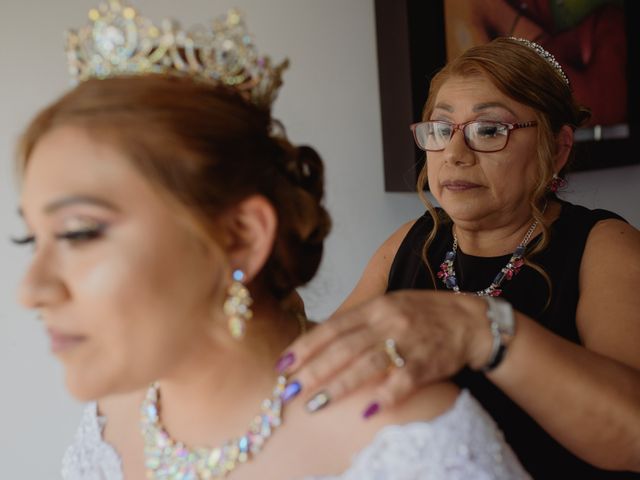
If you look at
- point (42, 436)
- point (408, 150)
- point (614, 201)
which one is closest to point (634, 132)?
point (614, 201)

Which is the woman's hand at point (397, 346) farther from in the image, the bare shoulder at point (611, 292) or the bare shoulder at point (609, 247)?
the bare shoulder at point (609, 247)

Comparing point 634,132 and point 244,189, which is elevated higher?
point 244,189

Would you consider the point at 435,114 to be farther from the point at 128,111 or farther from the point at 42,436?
the point at 42,436

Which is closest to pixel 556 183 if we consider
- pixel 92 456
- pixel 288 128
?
pixel 288 128

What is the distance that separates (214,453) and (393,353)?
0.29 m

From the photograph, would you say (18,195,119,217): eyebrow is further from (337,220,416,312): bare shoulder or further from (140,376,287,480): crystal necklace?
(337,220,416,312): bare shoulder

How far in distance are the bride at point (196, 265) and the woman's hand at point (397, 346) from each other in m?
0.02

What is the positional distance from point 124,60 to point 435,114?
923mm

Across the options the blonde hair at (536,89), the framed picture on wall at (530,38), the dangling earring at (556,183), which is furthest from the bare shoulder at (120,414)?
the framed picture on wall at (530,38)

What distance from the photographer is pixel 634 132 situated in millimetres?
3250

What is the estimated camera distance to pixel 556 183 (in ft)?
5.80

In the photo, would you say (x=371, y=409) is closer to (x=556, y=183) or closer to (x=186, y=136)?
(x=186, y=136)

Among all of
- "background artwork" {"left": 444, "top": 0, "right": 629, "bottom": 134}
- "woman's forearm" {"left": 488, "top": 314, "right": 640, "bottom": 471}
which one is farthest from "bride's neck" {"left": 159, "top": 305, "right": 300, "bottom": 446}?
"background artwork" {"left": 444, "top": 0, "right": 629, "bottom": 134}

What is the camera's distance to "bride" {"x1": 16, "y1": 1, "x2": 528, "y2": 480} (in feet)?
2.99
